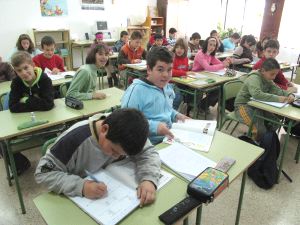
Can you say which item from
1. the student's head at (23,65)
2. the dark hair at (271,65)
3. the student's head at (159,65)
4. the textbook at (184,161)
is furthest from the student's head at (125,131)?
the dark hair at (271,65)

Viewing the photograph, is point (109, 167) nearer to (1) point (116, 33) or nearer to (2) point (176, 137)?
(2) point (176, 137)

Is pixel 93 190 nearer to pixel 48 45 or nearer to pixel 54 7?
pixel 48 45

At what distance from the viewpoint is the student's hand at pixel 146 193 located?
103 centimetres

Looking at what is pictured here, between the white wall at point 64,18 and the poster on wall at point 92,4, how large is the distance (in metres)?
0.09

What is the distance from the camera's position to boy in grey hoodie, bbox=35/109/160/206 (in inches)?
37.2

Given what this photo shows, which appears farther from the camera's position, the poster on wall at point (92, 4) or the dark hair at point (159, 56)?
the poster on wall at point (92, 4)

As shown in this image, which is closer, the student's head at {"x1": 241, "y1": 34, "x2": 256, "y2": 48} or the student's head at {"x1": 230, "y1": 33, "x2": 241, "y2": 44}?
the student's head at {"x1": 241, "y1": 34, "x2": 256, "y2": 48}

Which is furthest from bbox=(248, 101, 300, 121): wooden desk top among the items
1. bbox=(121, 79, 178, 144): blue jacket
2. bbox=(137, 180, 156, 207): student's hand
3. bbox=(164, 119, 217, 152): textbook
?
bbox=(137, 180, 156, 207): student's hand

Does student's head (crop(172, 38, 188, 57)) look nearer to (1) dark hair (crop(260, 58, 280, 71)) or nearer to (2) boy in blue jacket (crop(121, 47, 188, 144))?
(1) dark hair (crop(260, 58, 280, 71))

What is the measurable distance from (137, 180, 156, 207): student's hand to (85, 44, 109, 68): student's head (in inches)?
68.5

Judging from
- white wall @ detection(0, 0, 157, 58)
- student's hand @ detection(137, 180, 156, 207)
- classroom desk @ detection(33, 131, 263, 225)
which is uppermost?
white wall @ detection(0, 0, 157, 58)

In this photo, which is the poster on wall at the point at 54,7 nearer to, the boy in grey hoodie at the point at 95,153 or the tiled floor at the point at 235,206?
the tiled floor at the point at 235,206

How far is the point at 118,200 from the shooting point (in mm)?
1023

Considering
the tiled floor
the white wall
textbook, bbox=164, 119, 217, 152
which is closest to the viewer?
textbook, bbox=164, 119, 217, 152
